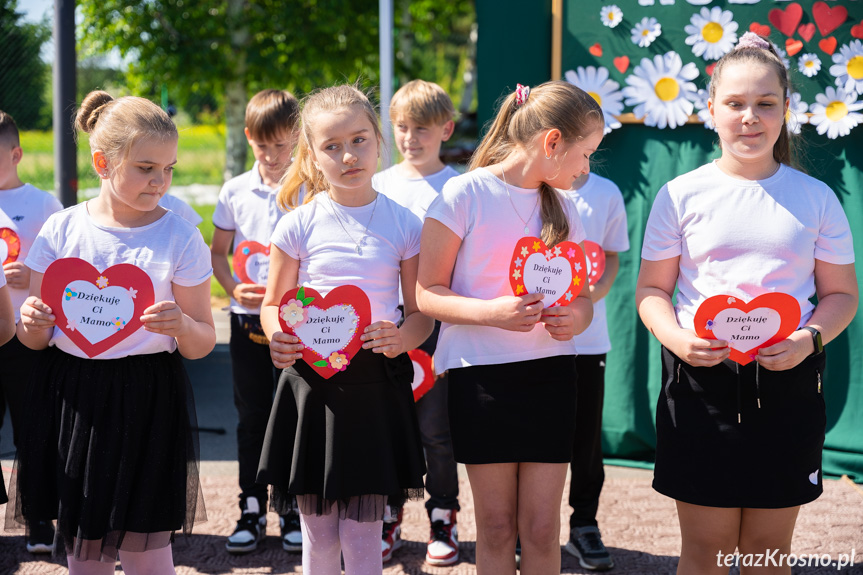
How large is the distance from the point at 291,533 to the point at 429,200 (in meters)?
1.42

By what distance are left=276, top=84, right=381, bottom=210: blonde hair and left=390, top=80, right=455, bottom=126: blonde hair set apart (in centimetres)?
73

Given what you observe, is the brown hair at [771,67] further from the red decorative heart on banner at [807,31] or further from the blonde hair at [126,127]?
the red decorative heart on banner at [807,31]

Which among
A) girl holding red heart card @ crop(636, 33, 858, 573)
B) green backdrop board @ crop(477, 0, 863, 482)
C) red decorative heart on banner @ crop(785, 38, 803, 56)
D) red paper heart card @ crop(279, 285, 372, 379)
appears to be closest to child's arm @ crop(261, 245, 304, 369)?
red paper heart card @ crop(279, 285, 372, 379)

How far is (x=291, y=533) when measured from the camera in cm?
335

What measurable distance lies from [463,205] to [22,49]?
6217 millimetres

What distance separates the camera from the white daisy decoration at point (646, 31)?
4104mm

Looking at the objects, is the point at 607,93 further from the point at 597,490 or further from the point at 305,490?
the point at 305,490

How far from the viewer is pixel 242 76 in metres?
11.5

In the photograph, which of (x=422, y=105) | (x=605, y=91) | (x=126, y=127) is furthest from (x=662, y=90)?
(x=126, y=127)

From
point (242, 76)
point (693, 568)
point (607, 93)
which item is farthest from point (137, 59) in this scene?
point (693, 568)

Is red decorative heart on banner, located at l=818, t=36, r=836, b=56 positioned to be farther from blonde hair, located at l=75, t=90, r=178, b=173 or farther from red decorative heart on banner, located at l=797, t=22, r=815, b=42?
blonde hair, located at l=75, t=90, r=178, b=173

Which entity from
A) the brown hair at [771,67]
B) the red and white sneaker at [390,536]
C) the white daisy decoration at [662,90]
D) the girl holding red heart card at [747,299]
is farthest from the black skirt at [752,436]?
the white daisy decoration at [662,90]

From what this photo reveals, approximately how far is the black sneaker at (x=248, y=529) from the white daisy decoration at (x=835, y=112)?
3017 mm

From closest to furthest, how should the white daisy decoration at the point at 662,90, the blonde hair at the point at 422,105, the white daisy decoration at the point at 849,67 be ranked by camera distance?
the blonde hair at the point at 422,105 → the white daisy decoration at the point at 849,67 → the white daisy decoration at the point at 662,90
